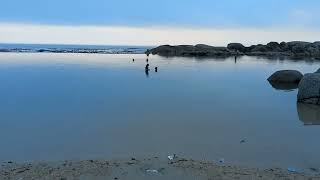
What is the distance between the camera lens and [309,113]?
19.4 meters

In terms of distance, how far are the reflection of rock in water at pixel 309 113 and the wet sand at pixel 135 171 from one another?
7.52 m

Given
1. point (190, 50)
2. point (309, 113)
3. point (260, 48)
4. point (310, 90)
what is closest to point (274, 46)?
point (260, 48)

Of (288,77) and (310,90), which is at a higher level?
(310,90)

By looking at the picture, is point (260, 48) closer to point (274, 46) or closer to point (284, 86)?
point (274, 46)

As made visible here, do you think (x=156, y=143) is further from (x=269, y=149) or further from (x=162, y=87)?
(x=162, y=87)

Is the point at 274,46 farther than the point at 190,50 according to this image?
Yes

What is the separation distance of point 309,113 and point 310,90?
2938mm

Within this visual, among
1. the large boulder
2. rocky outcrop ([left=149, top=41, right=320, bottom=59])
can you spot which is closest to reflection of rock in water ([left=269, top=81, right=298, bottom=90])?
the large boulder

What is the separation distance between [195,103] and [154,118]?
15.4ft

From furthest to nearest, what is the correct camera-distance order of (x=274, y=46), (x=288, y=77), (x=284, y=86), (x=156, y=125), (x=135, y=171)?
1. (x=274, y=46)
2. (x=288, y=77)
3. (x=284, y=86)
4. (x=156, y=125)
5. (x=135, y=171)

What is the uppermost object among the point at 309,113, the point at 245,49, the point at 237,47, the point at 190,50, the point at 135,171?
the point at 135,171

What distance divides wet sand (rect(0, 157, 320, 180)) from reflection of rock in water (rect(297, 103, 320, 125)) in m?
7.52

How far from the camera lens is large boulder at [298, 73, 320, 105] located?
70.3 ft

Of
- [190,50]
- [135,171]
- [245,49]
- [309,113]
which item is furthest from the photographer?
[245,49]
